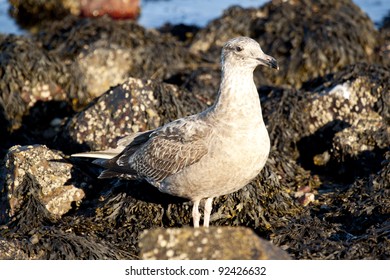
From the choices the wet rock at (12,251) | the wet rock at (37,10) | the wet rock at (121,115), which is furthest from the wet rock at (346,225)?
the wet rock at (37,10)

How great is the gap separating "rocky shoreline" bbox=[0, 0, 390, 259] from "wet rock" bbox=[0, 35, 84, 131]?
2 cm

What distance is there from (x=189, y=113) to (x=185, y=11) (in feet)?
20.4

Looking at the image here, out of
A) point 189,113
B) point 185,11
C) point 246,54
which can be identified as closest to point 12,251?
point 246,54

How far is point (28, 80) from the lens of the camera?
9.95 metres

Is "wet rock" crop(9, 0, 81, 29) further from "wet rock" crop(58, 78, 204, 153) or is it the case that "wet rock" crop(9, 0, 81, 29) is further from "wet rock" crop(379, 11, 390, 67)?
"wet rock" crop(58, 78, 204, 153)

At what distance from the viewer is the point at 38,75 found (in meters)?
9.97

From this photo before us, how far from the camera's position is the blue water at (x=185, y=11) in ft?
45.3

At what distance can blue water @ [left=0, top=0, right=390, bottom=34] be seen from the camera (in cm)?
1380

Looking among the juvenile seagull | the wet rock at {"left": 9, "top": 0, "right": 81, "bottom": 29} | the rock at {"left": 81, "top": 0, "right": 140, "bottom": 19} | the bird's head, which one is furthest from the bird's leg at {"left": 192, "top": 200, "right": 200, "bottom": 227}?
the wet rock at {"left": 9, "top": 0, "right": 81, "bottom": 29}

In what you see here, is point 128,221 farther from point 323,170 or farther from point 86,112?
point 323,170

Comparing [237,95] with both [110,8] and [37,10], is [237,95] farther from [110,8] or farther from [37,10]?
[37,10]
